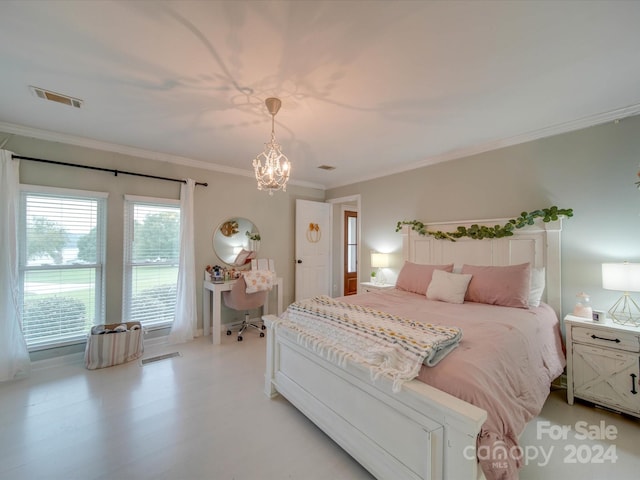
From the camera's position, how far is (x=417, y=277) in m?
3.10

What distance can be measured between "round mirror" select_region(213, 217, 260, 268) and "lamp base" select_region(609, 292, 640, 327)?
4.19 metres

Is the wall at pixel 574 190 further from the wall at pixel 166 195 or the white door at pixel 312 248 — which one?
the wall at pixel 166 195

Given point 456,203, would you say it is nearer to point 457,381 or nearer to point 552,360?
point 552,360

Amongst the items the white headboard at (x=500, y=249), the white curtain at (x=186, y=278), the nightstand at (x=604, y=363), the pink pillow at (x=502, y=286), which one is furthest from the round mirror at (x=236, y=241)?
the nightstand at (x=604, y=363)

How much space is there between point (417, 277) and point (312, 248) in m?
2.32

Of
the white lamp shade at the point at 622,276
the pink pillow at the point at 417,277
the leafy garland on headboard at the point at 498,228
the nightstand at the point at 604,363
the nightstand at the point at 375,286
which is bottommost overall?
the nightstand at the point at 604,363

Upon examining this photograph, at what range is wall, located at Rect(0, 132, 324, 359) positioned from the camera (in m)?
2.82

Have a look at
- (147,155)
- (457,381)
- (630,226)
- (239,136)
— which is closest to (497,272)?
(630,226)

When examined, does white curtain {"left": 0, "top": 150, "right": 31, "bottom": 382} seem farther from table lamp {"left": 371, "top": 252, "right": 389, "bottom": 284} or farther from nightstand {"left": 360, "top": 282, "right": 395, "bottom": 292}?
table lamp {"left": 371, "top": 252, "right": 389, "bottom": 284}

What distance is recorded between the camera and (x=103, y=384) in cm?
245

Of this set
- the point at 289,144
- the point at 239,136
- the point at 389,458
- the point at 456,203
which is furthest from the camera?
the point at 456,203

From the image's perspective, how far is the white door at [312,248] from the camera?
4812 millimetres

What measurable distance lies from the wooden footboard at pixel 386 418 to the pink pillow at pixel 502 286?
5.45 ft

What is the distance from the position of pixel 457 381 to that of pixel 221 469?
1.45 m
